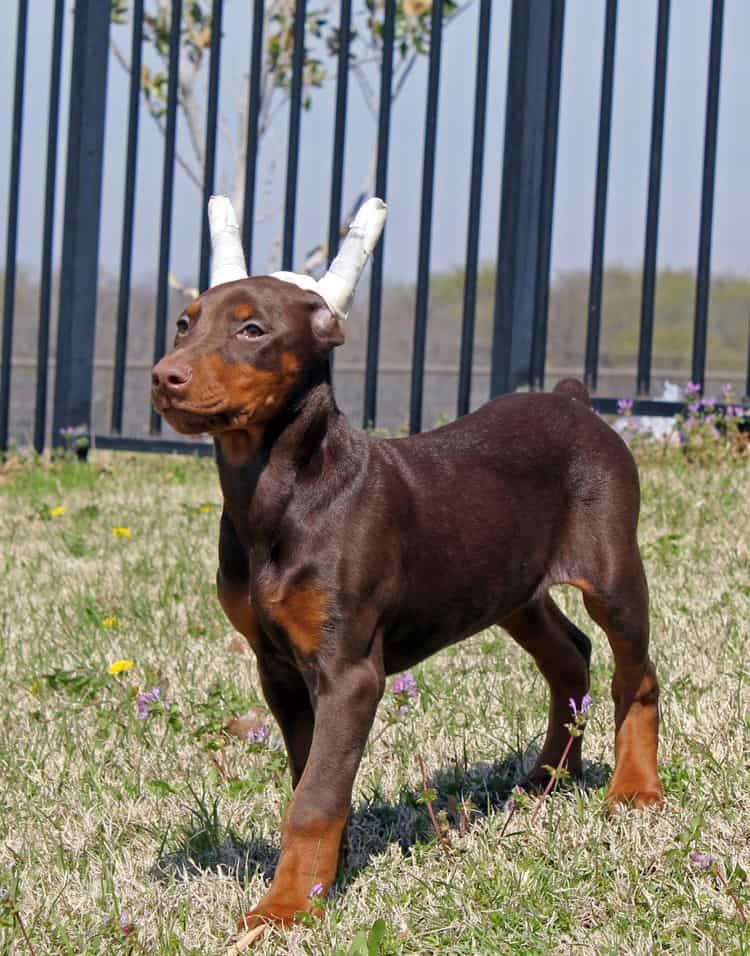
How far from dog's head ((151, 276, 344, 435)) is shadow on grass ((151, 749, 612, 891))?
0.90 m

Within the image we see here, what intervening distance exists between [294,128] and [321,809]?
18.1 feet

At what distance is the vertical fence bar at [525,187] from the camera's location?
639 cm

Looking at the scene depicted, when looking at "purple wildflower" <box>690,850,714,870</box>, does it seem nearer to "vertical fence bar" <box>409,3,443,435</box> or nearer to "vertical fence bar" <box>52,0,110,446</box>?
"vertical fence bar" <box>409,3,443,435</box>

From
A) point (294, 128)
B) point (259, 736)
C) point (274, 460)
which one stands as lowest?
point (259, 736)

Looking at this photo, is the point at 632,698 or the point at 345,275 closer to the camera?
the point at 345,275

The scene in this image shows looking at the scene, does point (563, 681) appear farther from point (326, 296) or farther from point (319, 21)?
point (319, 21)

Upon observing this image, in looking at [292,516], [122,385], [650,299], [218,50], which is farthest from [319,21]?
[292,516]

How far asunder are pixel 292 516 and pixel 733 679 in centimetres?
166

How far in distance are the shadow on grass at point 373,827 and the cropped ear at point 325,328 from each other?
3.09 ft

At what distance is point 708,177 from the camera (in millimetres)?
6141

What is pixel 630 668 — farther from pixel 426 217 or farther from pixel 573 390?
pixel 426 217

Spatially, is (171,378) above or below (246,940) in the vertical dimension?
above

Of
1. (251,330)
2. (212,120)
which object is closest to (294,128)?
(212,120)

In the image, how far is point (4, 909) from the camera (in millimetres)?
2232
